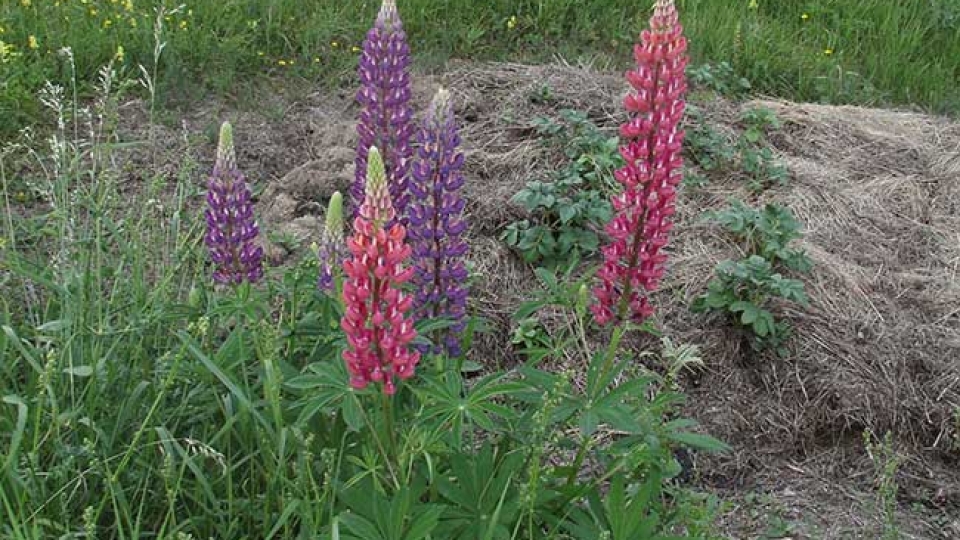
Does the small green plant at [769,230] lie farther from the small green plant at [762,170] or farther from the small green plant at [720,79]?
the small green plant at [720,79]

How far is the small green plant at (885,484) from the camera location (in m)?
2.78

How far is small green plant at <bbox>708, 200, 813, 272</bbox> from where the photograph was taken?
400cm

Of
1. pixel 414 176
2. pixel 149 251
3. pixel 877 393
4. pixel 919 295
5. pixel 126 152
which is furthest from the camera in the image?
pixel 126 152

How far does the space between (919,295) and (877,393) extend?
581mm

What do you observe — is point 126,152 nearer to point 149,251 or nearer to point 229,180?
point 149,251

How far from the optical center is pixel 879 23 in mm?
6031

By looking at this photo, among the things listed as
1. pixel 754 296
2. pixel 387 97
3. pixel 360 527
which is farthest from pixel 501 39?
pixel 360 527

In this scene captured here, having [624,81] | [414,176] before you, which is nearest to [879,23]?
[624,81]

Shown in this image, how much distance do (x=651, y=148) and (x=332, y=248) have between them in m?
0.76

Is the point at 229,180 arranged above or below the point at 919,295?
above

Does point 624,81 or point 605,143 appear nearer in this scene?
point 605,143

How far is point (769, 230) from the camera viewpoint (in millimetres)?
4059

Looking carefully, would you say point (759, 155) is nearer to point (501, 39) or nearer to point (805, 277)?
point (805, 277)

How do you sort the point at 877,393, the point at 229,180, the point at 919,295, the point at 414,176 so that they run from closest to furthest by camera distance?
1. the point at 414,176
2. the point at 229,180
3. the point at 877,393
4. the point at 919,295
